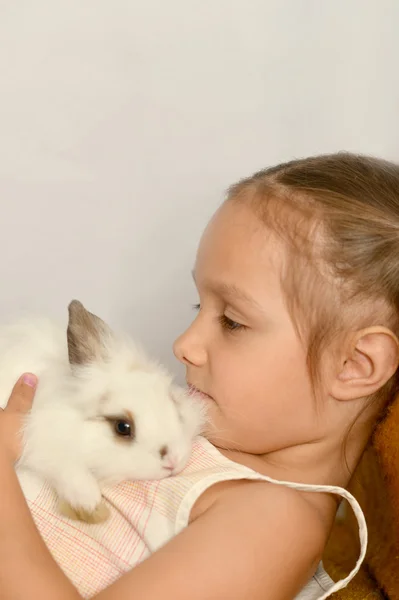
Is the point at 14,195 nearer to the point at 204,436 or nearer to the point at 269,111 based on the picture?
the point at 269,111

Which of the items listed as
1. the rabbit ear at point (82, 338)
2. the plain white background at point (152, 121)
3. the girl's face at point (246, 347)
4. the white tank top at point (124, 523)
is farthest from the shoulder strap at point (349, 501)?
the plain white background at point (152, 121)

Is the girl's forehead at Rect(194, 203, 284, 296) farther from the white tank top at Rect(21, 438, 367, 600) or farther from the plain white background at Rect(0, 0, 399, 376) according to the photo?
the plain white background at Rect(0, 0, 399, 376)

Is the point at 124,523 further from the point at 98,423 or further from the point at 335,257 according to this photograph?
the point at 335,257

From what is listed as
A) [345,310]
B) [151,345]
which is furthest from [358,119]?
[345,310]

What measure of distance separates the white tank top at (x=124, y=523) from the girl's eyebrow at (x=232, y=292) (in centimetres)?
25

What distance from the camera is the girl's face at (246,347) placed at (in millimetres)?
1061

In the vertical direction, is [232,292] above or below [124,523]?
above

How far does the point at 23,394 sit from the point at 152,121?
2.88 feet

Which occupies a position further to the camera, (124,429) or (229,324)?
(229,324)

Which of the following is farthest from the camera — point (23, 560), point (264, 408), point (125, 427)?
point (264, 408)

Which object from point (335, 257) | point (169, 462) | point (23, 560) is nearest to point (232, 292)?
point (335, 257)

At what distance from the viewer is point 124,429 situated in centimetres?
100

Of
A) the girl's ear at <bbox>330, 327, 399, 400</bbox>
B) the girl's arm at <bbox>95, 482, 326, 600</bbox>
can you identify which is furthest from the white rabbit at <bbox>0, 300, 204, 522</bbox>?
the girl's ear at <bbox>330, 327, 399, 400</bbox>

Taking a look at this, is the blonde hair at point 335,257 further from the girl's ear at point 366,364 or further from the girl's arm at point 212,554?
the girl's arm at point 212,554
